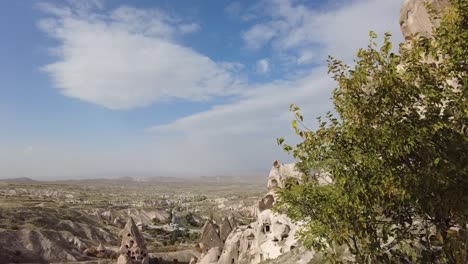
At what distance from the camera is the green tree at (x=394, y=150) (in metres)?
5.79

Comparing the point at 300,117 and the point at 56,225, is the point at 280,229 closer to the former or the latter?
the point at 300,117

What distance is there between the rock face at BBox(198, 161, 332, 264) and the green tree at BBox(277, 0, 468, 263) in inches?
590

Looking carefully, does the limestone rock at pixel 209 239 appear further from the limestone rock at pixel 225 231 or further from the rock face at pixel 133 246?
the rock face at pixel 133 246

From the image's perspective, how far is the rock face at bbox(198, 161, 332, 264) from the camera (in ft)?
79.0

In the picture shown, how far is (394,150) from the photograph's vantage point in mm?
5777

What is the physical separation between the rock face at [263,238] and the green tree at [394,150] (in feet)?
49.1

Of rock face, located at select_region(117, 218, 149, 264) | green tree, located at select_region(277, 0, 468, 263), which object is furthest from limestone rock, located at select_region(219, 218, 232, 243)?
green tree, located at select_region(277, 0, 468, 263)

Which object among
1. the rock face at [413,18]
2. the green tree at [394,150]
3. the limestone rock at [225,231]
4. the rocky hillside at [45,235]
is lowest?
the rocky hillside at [45,235]

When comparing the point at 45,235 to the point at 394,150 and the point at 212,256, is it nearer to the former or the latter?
the point at 212,256

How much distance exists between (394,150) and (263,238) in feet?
71.9

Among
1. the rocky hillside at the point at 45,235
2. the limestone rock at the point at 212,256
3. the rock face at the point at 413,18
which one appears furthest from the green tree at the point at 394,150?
the rocky hillside at the point at 45,235

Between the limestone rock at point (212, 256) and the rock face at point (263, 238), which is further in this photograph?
the limestone rock at point (212, 256)

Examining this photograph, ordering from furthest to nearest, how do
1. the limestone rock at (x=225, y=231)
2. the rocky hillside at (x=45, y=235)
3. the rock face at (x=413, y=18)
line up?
the rocky hillside at (x=45, y=235), the limestone rock at (x=225, y=231), the rock face at (x=413, y=18)

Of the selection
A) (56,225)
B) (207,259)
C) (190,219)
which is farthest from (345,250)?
(190,219)
